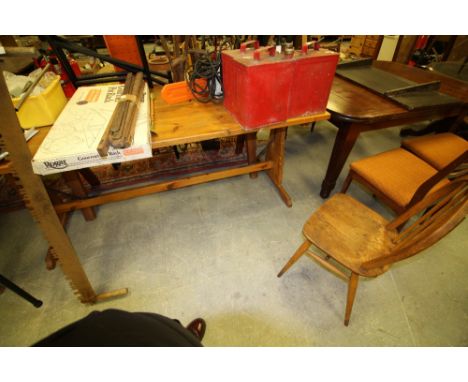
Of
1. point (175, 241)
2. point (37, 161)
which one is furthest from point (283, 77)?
point (175, 241)

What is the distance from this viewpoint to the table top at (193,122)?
1.08m

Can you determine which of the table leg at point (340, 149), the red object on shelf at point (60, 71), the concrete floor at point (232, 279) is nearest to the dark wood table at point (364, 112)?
the table leg at point (340, 149)

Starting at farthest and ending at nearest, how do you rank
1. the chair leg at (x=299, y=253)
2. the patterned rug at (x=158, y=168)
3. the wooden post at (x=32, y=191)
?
the patterned rug at (x=158, y=168)
the chair leg at (x=299, y=253)
the wooden post at (x=32, y=191)

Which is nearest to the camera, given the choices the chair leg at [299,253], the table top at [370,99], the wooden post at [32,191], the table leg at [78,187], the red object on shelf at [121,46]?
the wooden post at [32,191]

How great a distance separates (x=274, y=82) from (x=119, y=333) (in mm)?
1037

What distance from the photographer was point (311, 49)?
45.1 inches

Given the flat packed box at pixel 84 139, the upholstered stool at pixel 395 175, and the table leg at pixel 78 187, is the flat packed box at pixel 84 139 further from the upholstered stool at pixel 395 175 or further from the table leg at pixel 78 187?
the upholstered stool at pixel 395 175

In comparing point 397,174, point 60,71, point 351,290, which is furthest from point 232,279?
point 60,71

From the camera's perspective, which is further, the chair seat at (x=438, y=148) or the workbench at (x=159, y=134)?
the chair seat at (x=438, y=148)

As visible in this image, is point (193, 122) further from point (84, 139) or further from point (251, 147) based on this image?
point (251, 147)

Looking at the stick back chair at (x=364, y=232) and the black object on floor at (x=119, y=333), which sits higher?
the black object on floor at (x=119, y=333)

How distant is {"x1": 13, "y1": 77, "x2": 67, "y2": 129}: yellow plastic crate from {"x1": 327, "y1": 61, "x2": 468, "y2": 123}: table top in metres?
1.52

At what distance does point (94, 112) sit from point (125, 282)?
1000 mm

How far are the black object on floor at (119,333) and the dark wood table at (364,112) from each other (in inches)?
55.9
